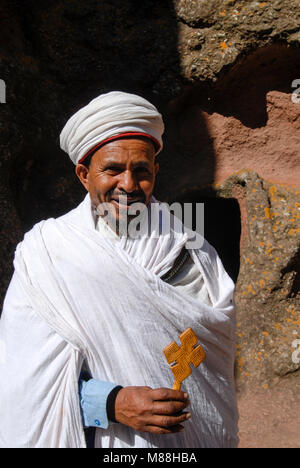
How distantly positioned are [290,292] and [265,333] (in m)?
0.38

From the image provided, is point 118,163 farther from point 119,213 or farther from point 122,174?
point 119,213

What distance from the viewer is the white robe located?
1730mm

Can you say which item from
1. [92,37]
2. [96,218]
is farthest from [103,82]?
[96,218]

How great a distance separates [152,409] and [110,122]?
38.9 inches

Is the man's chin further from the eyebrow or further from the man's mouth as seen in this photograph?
the eyebrow

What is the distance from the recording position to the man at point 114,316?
1.72m

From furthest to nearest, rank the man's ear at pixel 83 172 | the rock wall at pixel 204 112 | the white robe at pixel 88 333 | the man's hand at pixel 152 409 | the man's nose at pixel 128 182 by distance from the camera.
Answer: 1. the rock wall at pixel 204 112
2. the man's ear at pixel 83 172
3. the man's nose at pixel 128 182
4. the white robe at pixel 88 333
5. the man's hand at pixel 152 409

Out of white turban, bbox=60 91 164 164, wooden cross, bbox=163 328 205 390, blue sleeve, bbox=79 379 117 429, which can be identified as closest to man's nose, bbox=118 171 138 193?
white turban, bbox=60 91 164 164

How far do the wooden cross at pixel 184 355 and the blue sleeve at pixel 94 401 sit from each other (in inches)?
7.9

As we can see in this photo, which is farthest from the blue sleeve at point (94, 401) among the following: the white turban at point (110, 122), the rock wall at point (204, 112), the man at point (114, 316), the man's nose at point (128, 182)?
the rock wall at point (204, 112)

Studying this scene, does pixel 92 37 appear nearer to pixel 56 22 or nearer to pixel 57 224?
pixel 56 22

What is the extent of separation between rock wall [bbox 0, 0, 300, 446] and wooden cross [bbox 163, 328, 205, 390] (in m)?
2.50

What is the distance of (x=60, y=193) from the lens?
4.51 meters

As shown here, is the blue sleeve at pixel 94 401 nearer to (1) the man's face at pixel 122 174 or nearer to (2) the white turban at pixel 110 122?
(1) the man's face at pixel 122 174
